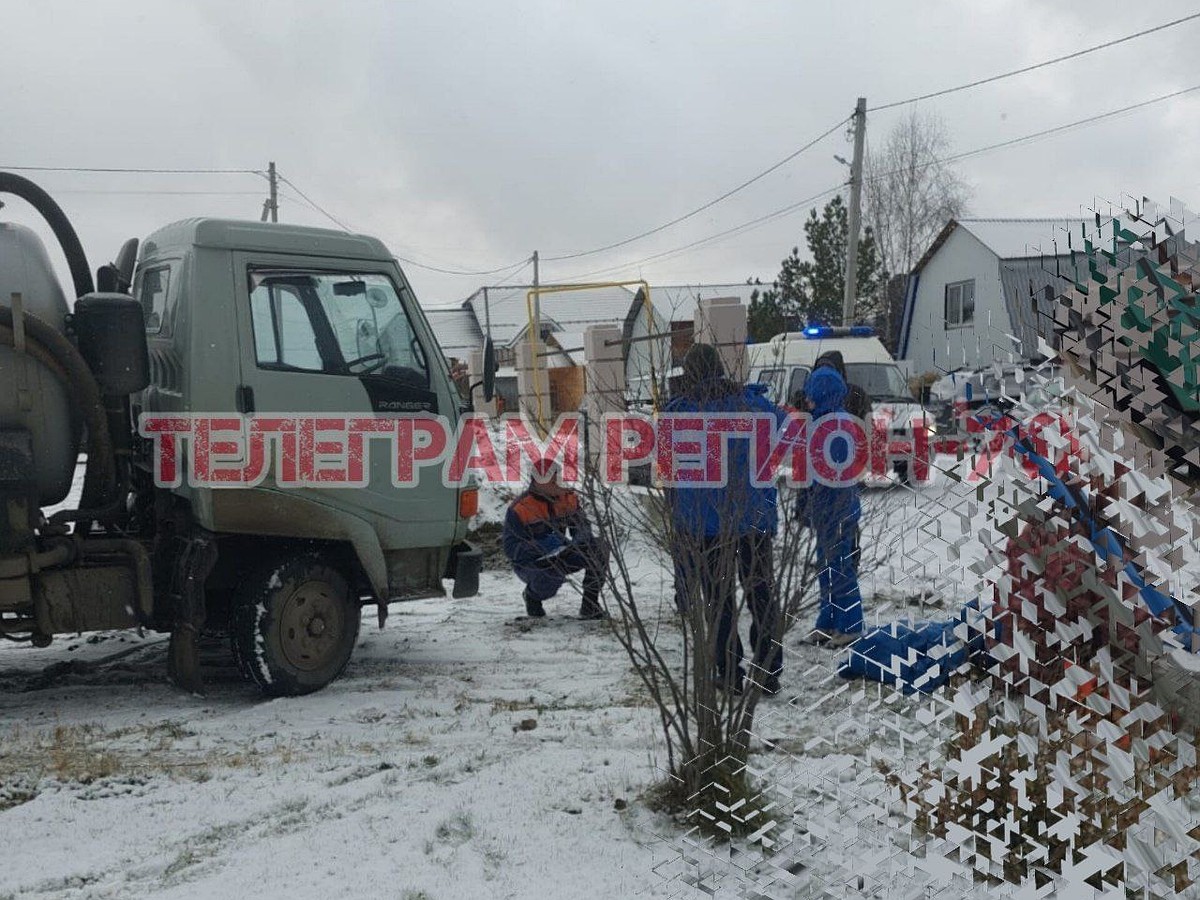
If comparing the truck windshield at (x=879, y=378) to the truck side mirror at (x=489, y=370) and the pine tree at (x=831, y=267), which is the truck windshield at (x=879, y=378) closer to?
the truck side mirror at (x=489, y=370)

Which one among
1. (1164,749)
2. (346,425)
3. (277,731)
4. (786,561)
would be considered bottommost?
(277,731)

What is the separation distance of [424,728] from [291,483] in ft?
5.20

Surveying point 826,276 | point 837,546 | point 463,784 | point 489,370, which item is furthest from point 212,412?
point 826,276

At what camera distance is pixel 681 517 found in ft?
13.3

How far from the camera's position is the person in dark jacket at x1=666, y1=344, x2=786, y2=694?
3.90 meters

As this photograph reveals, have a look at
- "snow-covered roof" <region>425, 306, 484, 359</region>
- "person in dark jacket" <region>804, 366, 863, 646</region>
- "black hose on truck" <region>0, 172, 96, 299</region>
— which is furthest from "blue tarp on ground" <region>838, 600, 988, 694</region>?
"snow-covered roof" <region>425, 306, 484, 359</region>

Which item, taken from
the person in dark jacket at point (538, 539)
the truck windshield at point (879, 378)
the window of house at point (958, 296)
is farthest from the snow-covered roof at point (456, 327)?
the person in dark jacket at point (538, 539)

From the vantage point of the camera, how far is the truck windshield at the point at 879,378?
14.7m

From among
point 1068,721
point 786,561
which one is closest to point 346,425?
point 786,561

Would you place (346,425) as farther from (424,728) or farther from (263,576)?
(424,728)

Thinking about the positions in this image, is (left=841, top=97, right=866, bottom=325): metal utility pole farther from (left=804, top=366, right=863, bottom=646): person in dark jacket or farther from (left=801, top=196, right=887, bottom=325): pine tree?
(left=804, top=366, right=863, bottom=646): person in dark jacket

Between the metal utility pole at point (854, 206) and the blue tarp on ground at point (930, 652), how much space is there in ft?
66.2

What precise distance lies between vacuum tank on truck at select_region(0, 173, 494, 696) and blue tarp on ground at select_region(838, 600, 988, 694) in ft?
11.7

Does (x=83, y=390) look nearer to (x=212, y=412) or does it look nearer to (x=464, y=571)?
(x=212, y=412)
